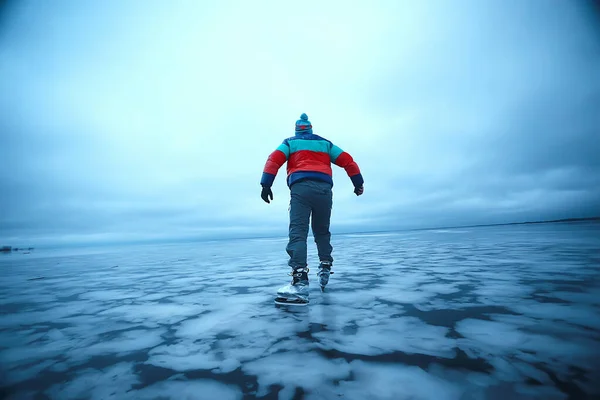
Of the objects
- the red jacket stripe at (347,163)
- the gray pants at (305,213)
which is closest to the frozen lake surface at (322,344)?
the gray pants at (305,213)

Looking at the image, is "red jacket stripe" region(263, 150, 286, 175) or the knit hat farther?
the knit hat

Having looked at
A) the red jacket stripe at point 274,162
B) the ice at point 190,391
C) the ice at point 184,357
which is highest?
the red jacket stripe at point 274,162

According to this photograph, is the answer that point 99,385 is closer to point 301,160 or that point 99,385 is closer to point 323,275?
point 323,275

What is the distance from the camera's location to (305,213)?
3174 millimetres

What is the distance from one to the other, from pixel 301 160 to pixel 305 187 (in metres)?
0.37

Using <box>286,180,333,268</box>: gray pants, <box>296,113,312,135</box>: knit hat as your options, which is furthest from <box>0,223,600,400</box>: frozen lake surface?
Answer: <box>296,113,312,135</box>: knit hat

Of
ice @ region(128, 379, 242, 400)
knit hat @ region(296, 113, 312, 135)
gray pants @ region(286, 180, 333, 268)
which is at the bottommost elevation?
ice @ region(128, 379, 242, 400)

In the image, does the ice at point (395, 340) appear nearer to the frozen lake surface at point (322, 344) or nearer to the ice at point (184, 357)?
the frozen lake surface at point (322, 344)

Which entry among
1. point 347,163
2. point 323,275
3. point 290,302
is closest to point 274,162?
point 347,163

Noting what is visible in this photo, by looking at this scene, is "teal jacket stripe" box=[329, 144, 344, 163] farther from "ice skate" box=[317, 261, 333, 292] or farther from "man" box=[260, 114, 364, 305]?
"ice skate" box=[317, 261, 333, 292]

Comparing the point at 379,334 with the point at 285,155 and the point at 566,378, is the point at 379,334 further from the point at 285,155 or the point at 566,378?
the point at 285,155

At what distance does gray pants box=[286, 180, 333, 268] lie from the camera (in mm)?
2984

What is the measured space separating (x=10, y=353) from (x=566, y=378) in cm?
296

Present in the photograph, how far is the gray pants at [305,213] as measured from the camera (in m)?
2.98
